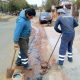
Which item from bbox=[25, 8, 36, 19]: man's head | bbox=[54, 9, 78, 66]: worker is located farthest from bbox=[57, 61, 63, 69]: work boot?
bbox=[25, 8, 36, 19]: man's head

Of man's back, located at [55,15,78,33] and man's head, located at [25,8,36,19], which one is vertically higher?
man's head, located at [25,8,36,19]

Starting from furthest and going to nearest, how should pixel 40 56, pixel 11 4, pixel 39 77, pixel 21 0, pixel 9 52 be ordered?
pixel 21 0
pixel 11 4
pixel 9 52
pixel 40 56
pixel 39 77

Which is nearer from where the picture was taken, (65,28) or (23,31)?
(23,31)

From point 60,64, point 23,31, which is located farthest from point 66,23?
point 23,31

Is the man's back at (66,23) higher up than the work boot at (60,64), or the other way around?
the man's back at (66,23)

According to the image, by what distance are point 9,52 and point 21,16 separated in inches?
199

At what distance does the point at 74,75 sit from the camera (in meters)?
8.68

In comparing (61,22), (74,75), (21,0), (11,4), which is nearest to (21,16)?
(61,22)

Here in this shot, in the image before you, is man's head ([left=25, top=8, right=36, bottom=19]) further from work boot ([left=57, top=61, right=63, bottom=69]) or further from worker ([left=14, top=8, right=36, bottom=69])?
work boot ([left=57, top=61, right=63, bottom=69])

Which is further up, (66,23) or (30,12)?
(30,12)

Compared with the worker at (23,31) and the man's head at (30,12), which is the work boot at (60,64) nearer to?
the worker at (23,31)

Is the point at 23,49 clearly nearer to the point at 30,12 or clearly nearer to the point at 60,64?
the point at 30,12

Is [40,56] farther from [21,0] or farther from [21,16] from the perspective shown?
[21,0]

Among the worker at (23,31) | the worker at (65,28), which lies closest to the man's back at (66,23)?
the worker at (65,28)
